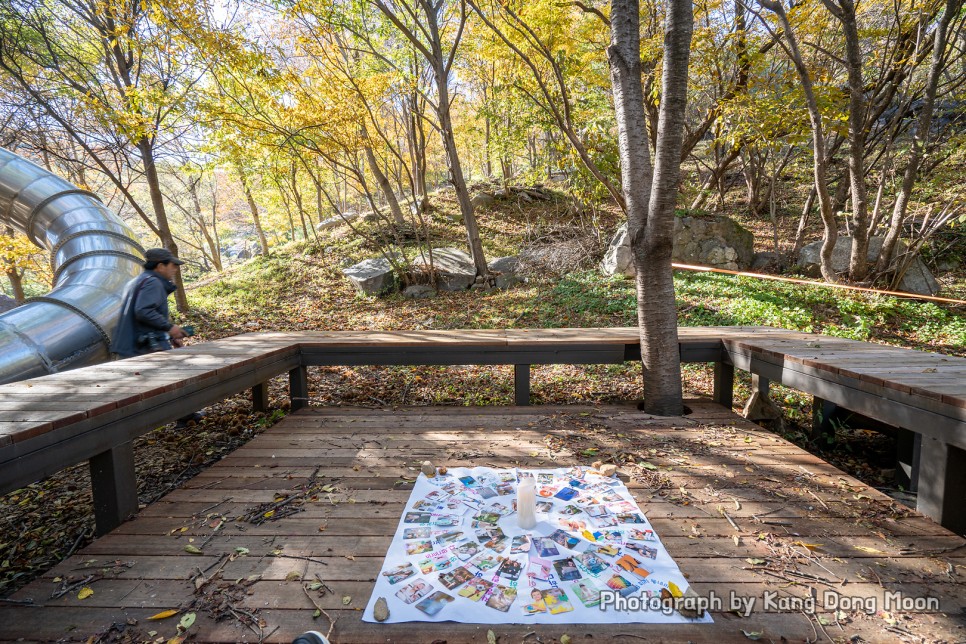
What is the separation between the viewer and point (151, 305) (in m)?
3.71

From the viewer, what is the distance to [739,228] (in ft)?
28.1

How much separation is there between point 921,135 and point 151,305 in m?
9.66

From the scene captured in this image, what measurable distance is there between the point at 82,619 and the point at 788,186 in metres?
16.6

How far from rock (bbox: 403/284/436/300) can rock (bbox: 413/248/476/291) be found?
27 cm

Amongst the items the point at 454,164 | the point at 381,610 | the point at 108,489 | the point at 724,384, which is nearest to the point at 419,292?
the point at 454,164

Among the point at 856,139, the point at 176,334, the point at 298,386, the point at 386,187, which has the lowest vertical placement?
the point at 298,386

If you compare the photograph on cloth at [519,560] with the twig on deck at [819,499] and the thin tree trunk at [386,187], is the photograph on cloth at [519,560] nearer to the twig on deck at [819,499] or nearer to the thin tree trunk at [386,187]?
the twig on deck at [819,499]

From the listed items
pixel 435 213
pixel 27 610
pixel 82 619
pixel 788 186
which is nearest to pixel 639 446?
pixel 82 619

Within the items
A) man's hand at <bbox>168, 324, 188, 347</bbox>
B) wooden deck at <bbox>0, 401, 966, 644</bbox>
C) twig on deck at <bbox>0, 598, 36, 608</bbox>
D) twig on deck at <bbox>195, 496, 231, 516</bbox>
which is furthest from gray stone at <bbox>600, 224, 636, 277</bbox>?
twig on deck at <bbox>0, 598, 36, 608</bbox>

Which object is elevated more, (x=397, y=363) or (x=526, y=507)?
(x=397, y=363)

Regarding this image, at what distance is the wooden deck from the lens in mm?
1563

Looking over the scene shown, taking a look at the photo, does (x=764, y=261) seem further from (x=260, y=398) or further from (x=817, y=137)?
(x=260, y=398)

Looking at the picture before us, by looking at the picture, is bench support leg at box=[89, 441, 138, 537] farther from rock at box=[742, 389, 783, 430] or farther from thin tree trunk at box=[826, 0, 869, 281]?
thin tree trunk at box=[826, 0, 869, 281]

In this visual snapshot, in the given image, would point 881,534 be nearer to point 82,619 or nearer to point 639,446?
point 639,446
